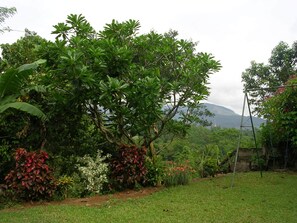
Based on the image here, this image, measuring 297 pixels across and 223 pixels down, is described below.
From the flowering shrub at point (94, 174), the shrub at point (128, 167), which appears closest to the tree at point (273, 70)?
the shrub at point (128, 167)

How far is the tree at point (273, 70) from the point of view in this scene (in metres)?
14.9

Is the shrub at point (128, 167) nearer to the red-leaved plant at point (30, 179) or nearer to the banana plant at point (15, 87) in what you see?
the red-leaved plant at point (30, 179)

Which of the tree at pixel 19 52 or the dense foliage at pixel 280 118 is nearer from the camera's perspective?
the tree at pixel 19 52

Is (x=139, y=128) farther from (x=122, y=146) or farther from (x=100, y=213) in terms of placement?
(x=100, y=213)

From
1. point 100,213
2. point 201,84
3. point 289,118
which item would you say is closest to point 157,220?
point 100,213

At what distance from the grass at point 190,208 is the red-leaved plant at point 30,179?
61 centimetres

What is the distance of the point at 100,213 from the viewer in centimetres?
547

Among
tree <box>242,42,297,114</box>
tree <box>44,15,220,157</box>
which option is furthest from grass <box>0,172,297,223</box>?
tree <box>242,42,297,114</box>

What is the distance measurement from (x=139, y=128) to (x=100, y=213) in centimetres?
283

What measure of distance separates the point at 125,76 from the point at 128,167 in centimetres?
227

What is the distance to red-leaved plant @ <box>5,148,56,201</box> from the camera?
6523 mm

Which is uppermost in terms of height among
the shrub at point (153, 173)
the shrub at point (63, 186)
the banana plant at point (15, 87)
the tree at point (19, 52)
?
the tree at point (19, 52)

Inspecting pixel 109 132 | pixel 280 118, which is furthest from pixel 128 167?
pixel 280 118

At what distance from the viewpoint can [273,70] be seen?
15461mm
